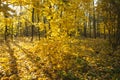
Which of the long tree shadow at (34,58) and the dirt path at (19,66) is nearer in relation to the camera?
the dirt path at (19,66)

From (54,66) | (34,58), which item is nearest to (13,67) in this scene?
(34,58)

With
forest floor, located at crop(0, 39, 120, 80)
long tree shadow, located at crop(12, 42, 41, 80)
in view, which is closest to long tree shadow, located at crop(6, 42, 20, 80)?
forest floor, located at crop(0, 39, 120, 80)

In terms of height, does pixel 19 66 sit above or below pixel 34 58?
below

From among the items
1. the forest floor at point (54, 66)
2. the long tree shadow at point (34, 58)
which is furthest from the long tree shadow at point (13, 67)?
the long tree shadow at point (34, 58)

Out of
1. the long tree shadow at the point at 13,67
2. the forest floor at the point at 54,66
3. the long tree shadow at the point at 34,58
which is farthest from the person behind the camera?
the long tree shadow at the point at 34,58

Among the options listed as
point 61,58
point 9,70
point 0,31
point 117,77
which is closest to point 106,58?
point 117,77

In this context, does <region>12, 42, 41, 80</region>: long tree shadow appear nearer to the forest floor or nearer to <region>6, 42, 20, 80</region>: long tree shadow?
the forest floor

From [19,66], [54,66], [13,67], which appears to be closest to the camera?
[54,66]

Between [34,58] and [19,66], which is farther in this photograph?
[34,58]

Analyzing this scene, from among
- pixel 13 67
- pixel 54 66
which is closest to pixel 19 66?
pixel 13 67

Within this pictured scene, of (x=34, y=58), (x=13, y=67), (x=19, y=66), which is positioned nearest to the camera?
(x=13, y=67)

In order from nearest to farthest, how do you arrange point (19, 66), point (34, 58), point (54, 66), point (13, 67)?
1. point (54, 66)
2. point (13, 67)
3. point (19, 66)
4. point (34, 58)

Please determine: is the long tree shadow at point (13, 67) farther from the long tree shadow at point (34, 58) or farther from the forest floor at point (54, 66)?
the long tree shadow at point (34, 58)

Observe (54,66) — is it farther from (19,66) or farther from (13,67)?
(13,67)
